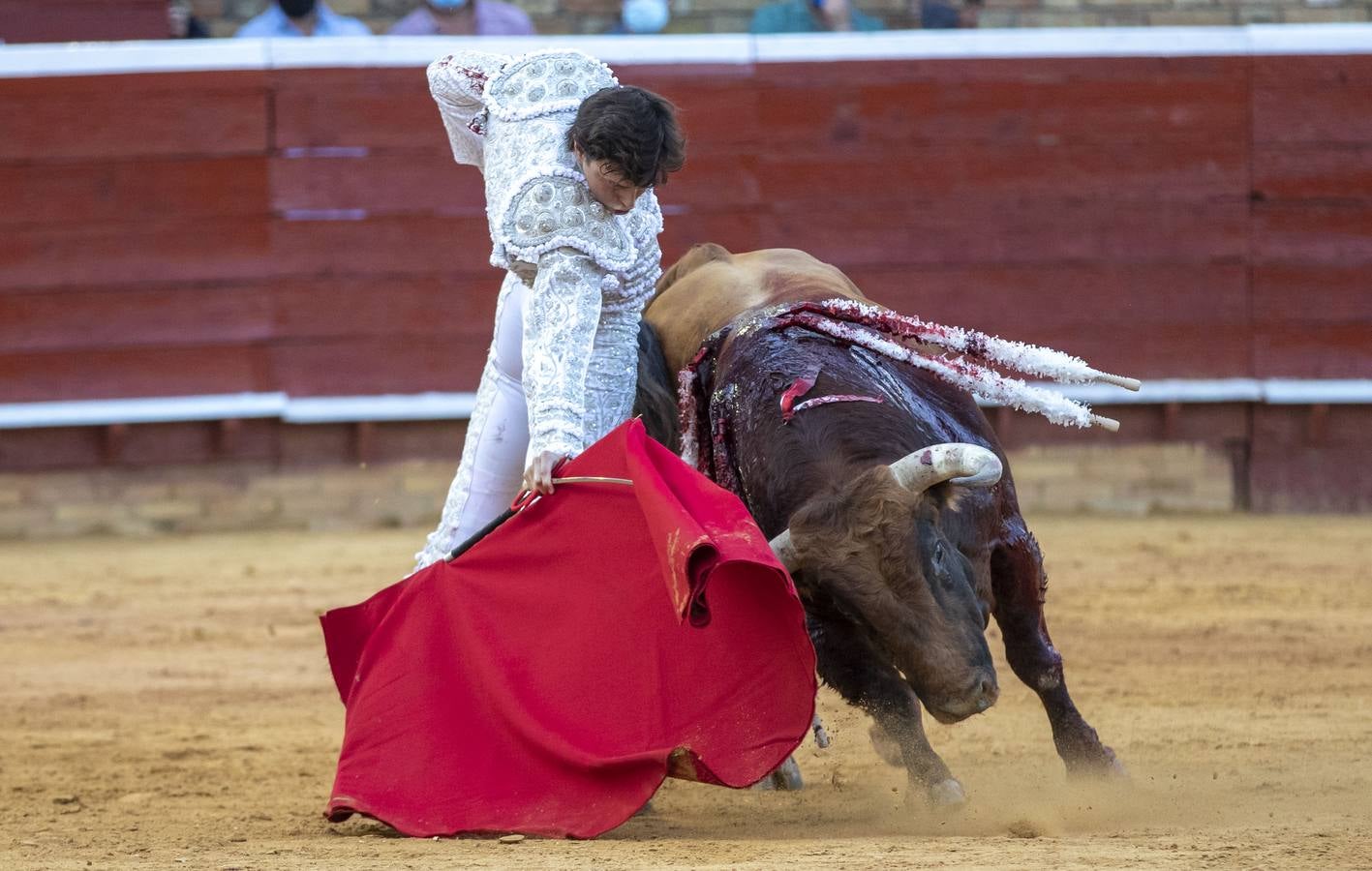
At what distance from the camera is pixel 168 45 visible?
654cm

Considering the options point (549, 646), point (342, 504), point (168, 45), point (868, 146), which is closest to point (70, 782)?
point (549, 646)

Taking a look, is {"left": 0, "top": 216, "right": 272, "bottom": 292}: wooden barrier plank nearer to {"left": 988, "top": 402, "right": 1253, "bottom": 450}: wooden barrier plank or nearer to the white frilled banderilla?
{"left": 988, "top": 402, "right": 1253, "bottom": 450}: wooden barrier plank

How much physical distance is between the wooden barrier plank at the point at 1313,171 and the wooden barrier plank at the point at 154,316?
354 centimetres

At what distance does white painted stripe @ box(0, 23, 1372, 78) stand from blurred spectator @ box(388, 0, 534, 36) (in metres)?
0.25

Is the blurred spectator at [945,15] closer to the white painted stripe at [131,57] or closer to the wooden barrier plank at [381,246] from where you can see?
the wooden barrier plank at [381,246]

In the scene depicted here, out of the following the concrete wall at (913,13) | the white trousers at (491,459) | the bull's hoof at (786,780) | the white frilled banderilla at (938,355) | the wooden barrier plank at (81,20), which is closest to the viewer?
the white frilled banderilla at (938,355)

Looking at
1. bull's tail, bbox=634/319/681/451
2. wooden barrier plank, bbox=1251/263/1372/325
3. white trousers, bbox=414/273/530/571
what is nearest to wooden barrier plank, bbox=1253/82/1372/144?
wooden barrier plank, bbox=1251/263/1372/325

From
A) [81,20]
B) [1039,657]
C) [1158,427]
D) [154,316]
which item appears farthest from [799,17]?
[1039,657]

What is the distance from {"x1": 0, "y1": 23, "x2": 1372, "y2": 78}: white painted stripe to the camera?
21.5 ft

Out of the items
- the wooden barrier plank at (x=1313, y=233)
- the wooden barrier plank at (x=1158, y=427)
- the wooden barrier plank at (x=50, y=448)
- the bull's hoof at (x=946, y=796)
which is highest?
the bull's hoof at (x=946, y=796)

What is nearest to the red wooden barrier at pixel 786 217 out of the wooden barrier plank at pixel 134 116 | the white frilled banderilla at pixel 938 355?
the wooden barrier plank at pixel 134 116

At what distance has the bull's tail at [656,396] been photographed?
3613mm

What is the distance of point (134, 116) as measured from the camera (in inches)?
258

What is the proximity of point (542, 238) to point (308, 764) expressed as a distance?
1340 mm
